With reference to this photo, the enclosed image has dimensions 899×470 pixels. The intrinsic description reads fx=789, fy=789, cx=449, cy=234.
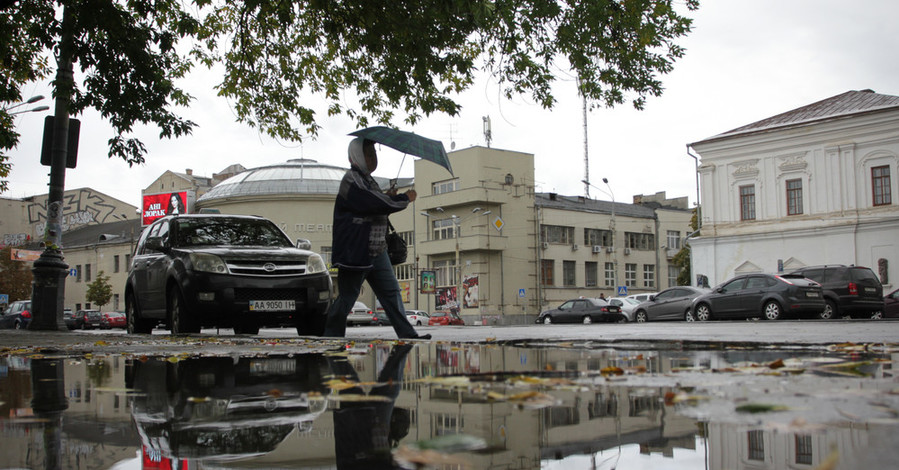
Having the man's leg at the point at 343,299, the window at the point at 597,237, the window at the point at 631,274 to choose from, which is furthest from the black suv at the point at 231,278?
the window at the point at 631,274

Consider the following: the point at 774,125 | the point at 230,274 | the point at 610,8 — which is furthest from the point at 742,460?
the point at 774,125

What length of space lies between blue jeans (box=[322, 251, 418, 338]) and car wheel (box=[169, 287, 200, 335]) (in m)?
2.49

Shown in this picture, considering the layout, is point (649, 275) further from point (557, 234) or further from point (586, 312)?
point (586, 312)

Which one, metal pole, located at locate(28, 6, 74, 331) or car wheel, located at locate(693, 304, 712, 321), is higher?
metal pole, located at locate(28, 6, 74, 331)

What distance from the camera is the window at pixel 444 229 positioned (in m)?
64.4

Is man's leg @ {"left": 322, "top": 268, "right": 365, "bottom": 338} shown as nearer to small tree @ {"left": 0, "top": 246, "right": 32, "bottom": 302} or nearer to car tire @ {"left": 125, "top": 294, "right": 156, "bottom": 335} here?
car tire @ {"left": 125, "top": 294, "right": 156, "bottom": 335}

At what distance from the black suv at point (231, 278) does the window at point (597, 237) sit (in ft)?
190

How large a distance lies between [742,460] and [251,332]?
1074 cm

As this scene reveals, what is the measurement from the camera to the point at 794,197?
147ft

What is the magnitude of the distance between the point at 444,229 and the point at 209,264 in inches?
2181

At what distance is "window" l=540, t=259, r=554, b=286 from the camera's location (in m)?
64.4

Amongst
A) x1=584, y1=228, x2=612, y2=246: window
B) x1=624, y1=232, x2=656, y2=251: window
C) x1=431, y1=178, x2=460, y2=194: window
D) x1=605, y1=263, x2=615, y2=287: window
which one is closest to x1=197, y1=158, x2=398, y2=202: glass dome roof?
x1=431, y1=178, x2=460, y2=194: window

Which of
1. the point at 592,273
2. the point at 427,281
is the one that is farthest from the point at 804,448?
the point at 592,273

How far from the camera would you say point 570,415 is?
2449 millimetres
